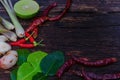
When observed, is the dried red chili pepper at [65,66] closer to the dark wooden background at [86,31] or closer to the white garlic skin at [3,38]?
the dark wooden background at [86,31]

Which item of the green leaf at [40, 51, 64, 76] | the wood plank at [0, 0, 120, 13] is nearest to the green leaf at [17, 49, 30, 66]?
the green leaf at [40, 51, 64, 76]

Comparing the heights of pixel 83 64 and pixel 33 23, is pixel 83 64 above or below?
below

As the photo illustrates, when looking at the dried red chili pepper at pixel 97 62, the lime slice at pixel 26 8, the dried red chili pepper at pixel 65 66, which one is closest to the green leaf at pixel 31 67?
the dried red chili pepper at pixel 65 66

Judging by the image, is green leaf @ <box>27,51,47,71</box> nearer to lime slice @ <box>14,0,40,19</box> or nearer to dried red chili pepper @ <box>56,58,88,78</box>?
dried red chili pepper @ <box>56,58,88,78</box>

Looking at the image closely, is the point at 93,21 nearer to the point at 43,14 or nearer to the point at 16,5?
the point at 43,14

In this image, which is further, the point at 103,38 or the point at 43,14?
the point at 43,14

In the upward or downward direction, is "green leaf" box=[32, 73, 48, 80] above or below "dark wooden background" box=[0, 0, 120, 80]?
below

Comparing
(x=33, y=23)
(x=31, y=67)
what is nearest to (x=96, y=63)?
(x=31, y=67)

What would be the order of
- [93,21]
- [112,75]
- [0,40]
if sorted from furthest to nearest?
[93,21]
[0,40]
[112,75]
